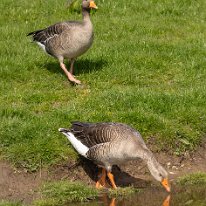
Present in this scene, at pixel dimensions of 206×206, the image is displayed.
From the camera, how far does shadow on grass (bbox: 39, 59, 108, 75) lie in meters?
12.0

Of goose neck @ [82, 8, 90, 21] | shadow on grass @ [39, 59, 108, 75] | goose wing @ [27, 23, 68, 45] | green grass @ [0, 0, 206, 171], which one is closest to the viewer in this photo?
green grass @ [0, 0, 206, 171]

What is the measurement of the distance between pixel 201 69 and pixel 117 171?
347 cm

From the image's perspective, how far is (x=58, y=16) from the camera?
14805mm

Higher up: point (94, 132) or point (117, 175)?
point (94, 132)

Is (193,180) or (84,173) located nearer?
(193,180)

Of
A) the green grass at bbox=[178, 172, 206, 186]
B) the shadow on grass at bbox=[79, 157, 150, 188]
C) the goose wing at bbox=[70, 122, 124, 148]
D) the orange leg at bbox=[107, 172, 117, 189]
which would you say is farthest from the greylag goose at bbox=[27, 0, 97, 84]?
the green grass at bbox=[178, 172, 206, 186]

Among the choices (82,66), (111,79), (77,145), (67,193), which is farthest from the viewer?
(82,66)

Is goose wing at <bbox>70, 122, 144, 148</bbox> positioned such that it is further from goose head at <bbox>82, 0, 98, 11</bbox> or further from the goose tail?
goose head at <bbox>82, 0, 98, 11</bbox>

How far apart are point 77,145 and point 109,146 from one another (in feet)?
1.75

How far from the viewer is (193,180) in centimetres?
873

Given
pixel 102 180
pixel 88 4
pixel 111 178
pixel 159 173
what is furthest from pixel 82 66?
pixel 159 173

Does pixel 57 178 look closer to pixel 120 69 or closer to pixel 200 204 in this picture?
pixel 200 204

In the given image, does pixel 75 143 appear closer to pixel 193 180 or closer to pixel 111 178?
pixel 111 178

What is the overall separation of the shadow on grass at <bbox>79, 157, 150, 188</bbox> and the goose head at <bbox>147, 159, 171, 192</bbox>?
23.0 inches
